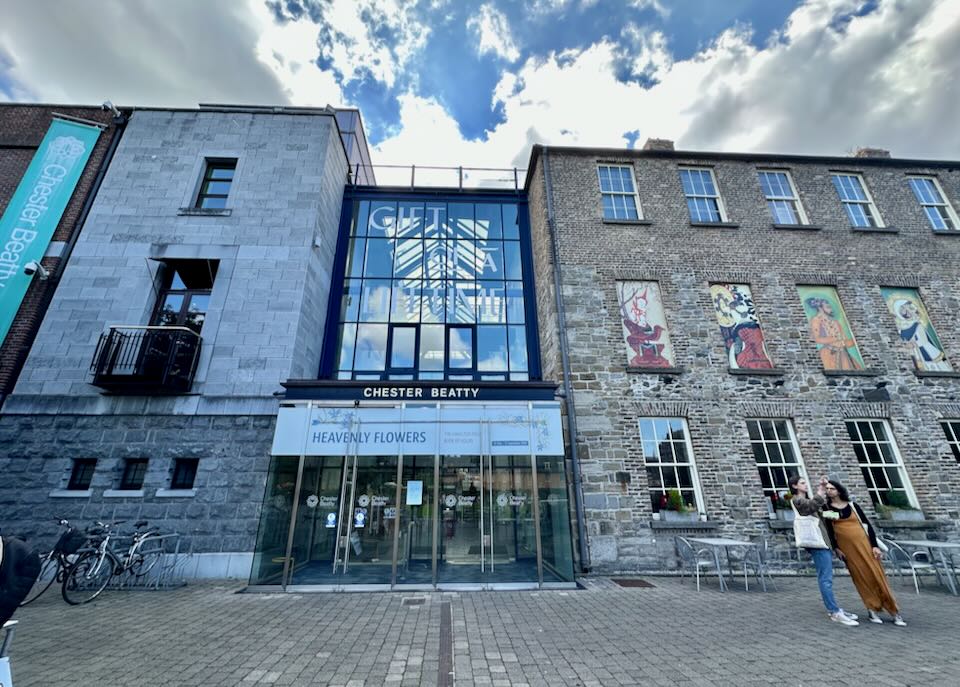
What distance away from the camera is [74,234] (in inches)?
424

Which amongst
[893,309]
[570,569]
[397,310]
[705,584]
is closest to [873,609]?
[705,584]

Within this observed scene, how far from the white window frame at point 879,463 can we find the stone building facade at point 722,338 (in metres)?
0.07

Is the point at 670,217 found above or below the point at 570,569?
above

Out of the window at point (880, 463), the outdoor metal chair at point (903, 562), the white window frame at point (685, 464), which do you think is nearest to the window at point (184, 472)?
the white window frame at point (685, 464)

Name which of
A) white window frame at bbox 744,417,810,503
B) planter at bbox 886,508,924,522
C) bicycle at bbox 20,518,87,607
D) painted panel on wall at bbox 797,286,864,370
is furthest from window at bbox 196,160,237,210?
planter at bbox 886,508,924,522

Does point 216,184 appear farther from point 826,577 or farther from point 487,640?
point 826,577

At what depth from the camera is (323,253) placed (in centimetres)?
1203

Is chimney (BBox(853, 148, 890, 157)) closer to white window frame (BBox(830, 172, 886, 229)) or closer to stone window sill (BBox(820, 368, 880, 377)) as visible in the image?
white window frame (BBox(830, 172, 886, 229))

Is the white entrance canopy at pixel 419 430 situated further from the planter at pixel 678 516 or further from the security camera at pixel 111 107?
the security camera at pixel 111 107

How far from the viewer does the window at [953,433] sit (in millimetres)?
9938

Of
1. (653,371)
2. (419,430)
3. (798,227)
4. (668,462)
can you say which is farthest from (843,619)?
(798,227)

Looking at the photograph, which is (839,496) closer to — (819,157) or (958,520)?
(958,520)

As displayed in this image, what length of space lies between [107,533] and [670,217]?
16310 mm

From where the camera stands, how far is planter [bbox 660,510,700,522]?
905 cm
